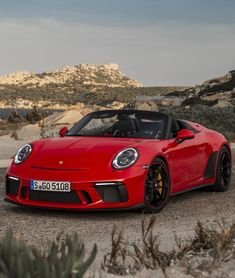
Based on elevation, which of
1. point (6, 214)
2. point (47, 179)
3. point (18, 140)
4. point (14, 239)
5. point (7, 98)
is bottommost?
point (7, 98)

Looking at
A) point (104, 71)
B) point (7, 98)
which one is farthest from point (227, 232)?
point (104, 71)

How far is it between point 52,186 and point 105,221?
727 millimetres

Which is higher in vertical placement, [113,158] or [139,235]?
[113,158]

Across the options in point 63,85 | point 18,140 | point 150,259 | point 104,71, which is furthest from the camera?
point 104,71

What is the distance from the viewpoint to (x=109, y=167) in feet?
23.4

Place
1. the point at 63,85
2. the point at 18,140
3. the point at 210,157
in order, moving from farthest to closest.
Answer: the point at 63,85 → the point at 18,140 → the point at 210,157

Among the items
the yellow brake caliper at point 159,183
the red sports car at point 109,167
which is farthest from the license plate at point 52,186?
the yellow brake caliper at point 159,183

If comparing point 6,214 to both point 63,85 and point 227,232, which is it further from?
point 63,85

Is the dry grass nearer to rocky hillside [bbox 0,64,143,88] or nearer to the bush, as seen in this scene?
the bush

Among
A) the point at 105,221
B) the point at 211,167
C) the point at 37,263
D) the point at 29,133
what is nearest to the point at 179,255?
the point at 37,263

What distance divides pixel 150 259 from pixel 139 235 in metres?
1.61

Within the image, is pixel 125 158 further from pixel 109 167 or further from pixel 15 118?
pixel 15 118

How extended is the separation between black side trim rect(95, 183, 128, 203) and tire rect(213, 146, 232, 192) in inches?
108

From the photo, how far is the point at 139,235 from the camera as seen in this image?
245 inches
